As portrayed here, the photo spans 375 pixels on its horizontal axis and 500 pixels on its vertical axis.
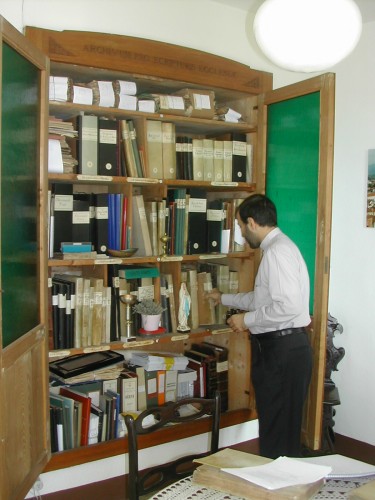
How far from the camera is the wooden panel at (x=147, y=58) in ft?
8.66

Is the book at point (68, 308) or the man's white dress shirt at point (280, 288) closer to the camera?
the man's white dress shirt at point (280, 288)

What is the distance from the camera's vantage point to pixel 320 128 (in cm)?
275

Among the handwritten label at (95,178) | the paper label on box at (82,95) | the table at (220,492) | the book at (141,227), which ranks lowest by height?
the table at (220,492)

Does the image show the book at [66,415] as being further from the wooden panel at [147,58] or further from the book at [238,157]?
the wooden panel at [147,58]

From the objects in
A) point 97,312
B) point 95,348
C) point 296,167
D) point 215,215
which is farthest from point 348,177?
point 95,348

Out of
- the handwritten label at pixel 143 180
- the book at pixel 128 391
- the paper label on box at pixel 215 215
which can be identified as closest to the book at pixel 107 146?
the handwritten label at pixel 143 180

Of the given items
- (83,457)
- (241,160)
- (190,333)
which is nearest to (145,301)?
(190,333)

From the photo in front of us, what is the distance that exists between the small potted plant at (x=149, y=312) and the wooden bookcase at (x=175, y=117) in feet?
0.30

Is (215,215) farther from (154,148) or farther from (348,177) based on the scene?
(348,177)

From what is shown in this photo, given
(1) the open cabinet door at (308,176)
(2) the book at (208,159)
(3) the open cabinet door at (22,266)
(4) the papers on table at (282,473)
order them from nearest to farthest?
(4) the papers on table at (282,473) < (3) the open cabinet door at (22,266) < (1) the open cabinet door at (308,176) < (2) the book at (208,159)

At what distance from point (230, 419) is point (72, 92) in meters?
2.13

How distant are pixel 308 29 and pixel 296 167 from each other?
1514 mm

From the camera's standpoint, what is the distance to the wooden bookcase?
8.89 ft

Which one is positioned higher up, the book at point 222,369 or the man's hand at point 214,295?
the man's hand at point 214,295
